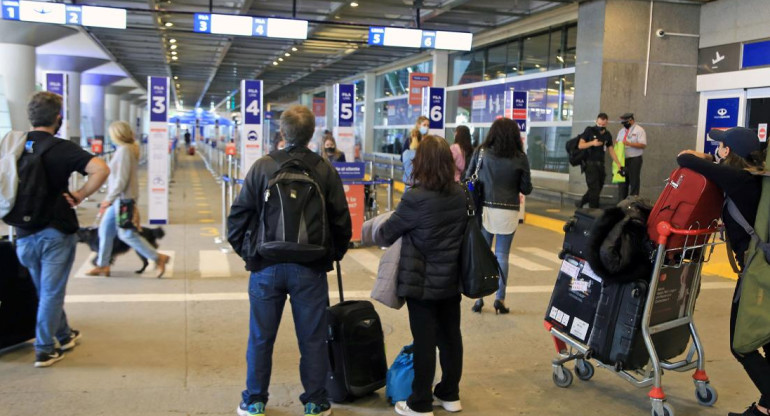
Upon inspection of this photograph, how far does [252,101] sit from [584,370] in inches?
378

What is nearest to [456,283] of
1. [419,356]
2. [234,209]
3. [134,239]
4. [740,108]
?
[419,356]

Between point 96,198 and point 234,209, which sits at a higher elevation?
point 234,209

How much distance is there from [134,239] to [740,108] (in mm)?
12382

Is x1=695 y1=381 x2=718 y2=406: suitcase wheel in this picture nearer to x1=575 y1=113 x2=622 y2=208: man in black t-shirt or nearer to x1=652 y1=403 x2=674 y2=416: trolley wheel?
x1=652 y1=403 x2=674 y2=416: trolley wheel

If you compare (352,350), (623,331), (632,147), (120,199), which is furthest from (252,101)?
(623,331)

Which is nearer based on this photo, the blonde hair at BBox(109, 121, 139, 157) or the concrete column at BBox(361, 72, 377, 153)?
the blonde hair at BBox(109, 121, 139, 157)

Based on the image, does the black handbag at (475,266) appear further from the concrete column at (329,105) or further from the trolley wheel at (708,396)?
the concrete column at (329,105)

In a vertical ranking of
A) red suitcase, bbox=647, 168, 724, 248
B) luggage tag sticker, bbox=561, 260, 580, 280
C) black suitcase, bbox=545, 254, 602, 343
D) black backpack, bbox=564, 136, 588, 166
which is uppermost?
black backpack, bbox=564, 136, 588, 166

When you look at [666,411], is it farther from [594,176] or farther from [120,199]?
[594,176]

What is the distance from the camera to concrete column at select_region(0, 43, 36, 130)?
22.1 meters

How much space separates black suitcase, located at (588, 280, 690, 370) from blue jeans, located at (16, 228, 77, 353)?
3.76 meters

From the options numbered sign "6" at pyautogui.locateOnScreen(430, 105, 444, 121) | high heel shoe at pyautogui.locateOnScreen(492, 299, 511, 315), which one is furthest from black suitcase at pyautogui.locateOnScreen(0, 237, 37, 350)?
numbered sign "6" at pyautogui.locateOnScreen(430, 105, 444, 121)

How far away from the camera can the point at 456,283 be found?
4.22 metres

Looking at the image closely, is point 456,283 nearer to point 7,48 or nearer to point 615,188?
point 615,188
